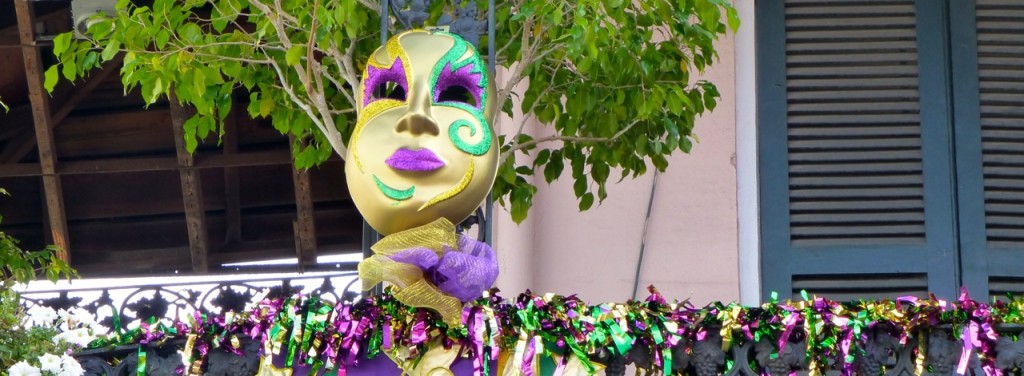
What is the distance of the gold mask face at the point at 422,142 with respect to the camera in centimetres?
484

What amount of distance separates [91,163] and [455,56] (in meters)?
5.13

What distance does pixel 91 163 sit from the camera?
9.79 meters

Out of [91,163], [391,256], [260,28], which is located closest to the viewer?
[391,256]

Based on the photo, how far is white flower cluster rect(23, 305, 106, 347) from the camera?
4902mm

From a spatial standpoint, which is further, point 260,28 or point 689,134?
point 689,134

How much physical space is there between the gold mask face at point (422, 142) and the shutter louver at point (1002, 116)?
2.49m

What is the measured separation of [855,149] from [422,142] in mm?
2600

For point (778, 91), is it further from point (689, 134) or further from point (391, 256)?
point (391, 256)

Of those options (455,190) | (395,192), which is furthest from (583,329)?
(395,192)

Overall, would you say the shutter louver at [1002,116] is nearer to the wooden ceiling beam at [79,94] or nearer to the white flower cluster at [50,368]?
the white flower cluster at [50,368]

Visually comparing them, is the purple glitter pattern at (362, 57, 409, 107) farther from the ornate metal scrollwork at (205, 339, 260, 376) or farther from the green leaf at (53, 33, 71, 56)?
the green leaf at (53, 33, 71, 56)

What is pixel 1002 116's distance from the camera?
7.00m

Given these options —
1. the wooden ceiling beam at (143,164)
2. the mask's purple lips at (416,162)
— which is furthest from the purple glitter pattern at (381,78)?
the wooden ceiling beam at (143,164)

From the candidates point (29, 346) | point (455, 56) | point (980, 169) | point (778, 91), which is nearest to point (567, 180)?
point (778, 91)
